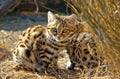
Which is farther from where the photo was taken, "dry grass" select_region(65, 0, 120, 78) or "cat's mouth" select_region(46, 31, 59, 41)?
"cat's mouth" select_region(46, 31, 59, 41)

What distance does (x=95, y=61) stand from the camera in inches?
192

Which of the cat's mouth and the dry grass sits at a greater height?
the dry grass

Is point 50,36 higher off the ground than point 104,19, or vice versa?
point 104,19

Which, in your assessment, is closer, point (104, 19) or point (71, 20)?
point (104, 19)

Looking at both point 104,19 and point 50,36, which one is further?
point 50,36

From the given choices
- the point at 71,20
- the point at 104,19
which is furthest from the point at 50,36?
the point at 104,19

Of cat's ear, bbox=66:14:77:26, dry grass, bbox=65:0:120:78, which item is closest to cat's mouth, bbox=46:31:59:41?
cat's ear, bbox=66:14:77:26

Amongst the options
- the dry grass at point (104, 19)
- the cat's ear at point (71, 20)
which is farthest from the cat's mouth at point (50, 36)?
the dry grass at point (104, 19)

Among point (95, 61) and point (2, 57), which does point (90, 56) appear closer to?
point (95, 61)

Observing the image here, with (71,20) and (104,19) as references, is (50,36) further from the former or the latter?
(104,19)

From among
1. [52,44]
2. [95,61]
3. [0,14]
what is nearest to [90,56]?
[95,61]

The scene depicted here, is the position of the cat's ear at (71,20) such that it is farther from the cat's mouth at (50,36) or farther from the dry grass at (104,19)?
the dry grass at (104,19)

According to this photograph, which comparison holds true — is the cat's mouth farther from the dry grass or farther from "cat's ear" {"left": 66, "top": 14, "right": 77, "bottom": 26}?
the dry grass

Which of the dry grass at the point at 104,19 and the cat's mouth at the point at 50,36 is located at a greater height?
the dry grass at the point at 104,19
